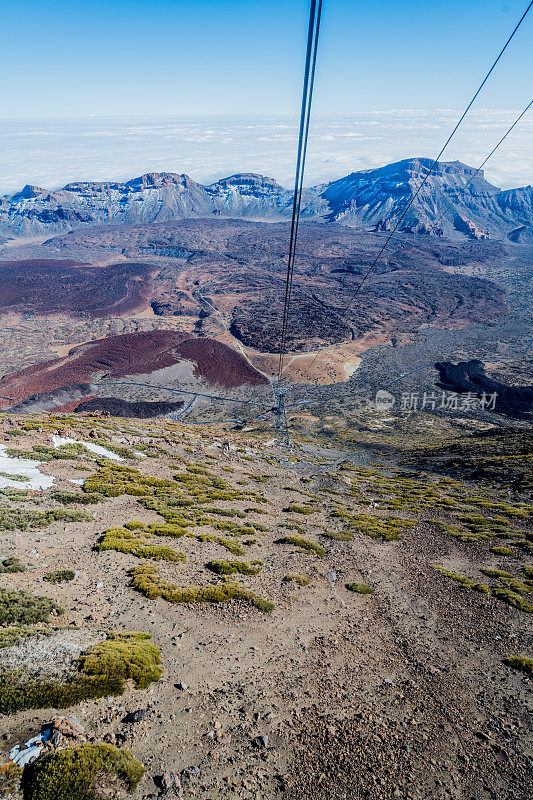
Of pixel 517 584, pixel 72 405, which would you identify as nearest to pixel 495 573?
pixel 517 584

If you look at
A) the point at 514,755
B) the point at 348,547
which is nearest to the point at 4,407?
the point at 348,547

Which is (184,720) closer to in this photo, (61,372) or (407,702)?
(407,702)

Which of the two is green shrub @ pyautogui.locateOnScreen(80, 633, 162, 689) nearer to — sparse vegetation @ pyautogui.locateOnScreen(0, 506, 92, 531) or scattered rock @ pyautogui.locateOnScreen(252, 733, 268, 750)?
scattered rock @ pyautogui.locateOnScreen(252, 733, 268, 750)

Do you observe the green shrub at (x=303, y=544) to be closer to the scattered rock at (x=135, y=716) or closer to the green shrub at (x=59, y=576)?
the green shrub at (x=59, y=576)

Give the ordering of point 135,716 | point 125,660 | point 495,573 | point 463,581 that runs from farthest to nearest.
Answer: point 495,573
point 463,581
point 125,660
point 135,716

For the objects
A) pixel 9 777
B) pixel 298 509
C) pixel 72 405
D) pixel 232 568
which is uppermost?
pixel 9 777

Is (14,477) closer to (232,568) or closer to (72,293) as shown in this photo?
(232,568)

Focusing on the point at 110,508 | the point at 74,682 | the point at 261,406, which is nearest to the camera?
the point at 74,682
